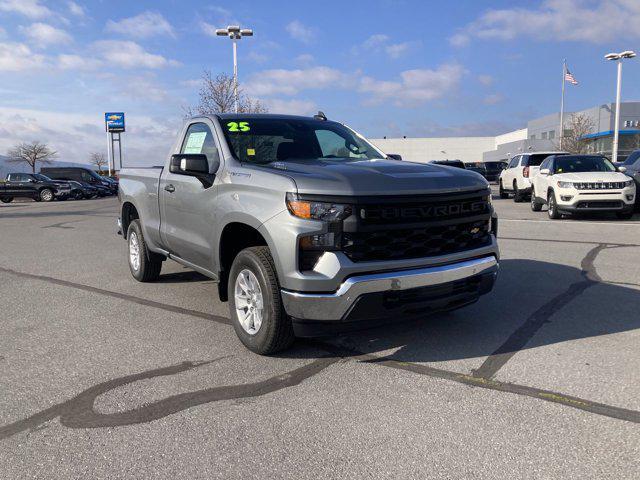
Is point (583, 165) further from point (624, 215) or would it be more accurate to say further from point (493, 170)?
point (493, 170)

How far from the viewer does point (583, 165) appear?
13.7 metres

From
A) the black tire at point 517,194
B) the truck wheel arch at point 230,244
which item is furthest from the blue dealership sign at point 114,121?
the truck wheel arch at point 230,244

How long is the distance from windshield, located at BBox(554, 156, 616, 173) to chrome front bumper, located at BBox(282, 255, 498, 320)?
1137 cm

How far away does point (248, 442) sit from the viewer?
2885 mm

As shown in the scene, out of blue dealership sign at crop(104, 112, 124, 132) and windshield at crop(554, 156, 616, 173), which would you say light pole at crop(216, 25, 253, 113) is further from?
blue dealership sign at crop(104, 112, 124, 132)

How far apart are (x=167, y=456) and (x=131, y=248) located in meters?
4.82

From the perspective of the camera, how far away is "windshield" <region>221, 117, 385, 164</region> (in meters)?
4.86

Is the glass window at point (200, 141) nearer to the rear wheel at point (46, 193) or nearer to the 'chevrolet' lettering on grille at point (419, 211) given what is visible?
the 'chevrolet' lettering on grille at point (419, 211)

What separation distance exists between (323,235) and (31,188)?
35.6 meters

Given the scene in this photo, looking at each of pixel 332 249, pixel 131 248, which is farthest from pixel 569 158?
pixel 332 249

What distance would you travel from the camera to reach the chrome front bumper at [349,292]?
3525 mm

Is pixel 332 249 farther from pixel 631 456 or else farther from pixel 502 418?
pixel 631 456

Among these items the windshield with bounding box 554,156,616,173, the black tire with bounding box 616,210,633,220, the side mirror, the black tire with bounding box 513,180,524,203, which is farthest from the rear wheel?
the side mirror

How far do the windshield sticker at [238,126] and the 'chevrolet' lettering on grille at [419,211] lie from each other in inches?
76.6
